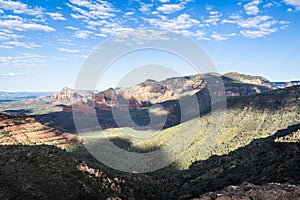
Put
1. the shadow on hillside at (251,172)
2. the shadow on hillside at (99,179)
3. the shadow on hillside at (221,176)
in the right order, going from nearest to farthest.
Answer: the shadow on hillside at (251,172) → the shadow on hillside at (99,179) → the shadow on hillside at (221,176)

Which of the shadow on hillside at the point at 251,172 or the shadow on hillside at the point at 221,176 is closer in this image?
the shadow on hillside at the point at 251,172

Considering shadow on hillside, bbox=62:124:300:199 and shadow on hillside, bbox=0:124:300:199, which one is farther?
shadow on hillside, bbox=62:124:300:199

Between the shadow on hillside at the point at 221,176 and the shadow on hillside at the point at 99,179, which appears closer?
the shadow on hillside at the point at 99,179

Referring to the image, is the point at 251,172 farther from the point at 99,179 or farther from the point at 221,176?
the point at 99,179

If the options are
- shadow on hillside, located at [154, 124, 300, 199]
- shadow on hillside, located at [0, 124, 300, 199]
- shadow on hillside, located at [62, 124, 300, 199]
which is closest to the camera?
shadow on hillside, located at [154, 124, 300, 199]

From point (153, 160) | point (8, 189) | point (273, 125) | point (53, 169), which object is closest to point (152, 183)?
point (53, 169)

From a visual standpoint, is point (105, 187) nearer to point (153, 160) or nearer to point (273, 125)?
point (153, 160)

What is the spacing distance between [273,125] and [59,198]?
161139 mm

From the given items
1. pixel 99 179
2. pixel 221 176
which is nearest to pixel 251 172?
pixel 221 176

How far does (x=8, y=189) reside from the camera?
233 feet

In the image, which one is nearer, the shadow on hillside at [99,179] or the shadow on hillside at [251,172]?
the shadow on hillside at [251,172]

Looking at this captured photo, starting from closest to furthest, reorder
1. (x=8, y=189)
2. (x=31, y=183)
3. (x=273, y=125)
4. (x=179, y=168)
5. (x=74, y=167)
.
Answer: (x=8, y=189), (x=31, y=183), (x=74, y=167), (x=179, y=168), (x=273, y=125)

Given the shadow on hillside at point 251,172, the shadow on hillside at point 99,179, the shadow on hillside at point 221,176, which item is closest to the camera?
the shadow on hillside at point 251,172

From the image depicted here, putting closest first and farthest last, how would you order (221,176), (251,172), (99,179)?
(251,172) < (99,179) < (221,176)
